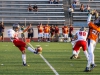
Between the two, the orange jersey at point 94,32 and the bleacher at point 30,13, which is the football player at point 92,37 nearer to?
the orange jersey at point 94,32

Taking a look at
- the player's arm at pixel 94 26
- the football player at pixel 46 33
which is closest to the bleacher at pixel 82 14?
the football player at pixel 46 33

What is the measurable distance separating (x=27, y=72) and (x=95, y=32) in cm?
249

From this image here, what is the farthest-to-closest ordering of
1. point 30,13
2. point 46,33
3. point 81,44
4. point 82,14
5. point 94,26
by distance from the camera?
point 82,14
point 30,13
point 46,33
point 81,44
point 94,26

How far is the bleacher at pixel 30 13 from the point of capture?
3944 cm

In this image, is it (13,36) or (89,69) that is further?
(13,36)

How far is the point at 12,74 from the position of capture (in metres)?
11.2

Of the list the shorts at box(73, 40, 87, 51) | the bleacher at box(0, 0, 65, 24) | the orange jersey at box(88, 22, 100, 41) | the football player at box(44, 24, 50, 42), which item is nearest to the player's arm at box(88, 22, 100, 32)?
the orange jersey at box(88, 22, 100, 41)

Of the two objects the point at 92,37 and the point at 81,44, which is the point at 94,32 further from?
the point at 81,44

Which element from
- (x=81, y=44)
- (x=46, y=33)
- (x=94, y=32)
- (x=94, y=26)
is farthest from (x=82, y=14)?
(x=94, y=26)

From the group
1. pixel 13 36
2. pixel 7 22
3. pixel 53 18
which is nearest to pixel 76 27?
pixel 53 18

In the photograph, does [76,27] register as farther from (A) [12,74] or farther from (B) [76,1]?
(A) [12,74]

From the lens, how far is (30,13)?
132 feet

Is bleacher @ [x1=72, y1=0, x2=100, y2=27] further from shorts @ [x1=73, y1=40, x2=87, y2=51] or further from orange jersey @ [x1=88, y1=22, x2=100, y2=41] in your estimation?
orange jersey @ [x1=88, y1=22, x2=100, y2=41]

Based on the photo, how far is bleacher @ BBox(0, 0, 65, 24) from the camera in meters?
39.4
